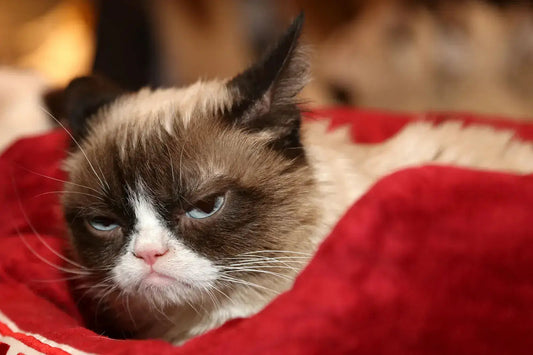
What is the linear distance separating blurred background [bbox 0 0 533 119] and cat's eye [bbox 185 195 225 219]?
1.49 m

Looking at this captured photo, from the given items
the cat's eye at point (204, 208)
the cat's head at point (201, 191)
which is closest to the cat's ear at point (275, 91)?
the cat's head at point (201, 191)

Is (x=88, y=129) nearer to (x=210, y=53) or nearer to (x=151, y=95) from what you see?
(x=151, y=95)

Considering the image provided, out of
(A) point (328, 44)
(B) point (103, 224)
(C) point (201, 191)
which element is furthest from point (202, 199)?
(A) point (328, 44)

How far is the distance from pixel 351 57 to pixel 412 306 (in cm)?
215

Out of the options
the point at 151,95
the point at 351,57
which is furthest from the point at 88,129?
the point at 351,57

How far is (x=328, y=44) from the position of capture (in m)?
2.83

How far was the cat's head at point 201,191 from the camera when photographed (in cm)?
90

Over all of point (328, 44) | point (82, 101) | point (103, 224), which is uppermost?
point (82, 101)

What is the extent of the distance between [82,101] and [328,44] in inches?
72.8

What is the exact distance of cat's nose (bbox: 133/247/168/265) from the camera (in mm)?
874

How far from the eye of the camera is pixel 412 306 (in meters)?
0.65

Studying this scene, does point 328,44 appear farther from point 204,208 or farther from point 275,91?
point 204,208

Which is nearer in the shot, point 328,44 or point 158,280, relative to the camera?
point 158,280

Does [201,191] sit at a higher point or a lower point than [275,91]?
lower
